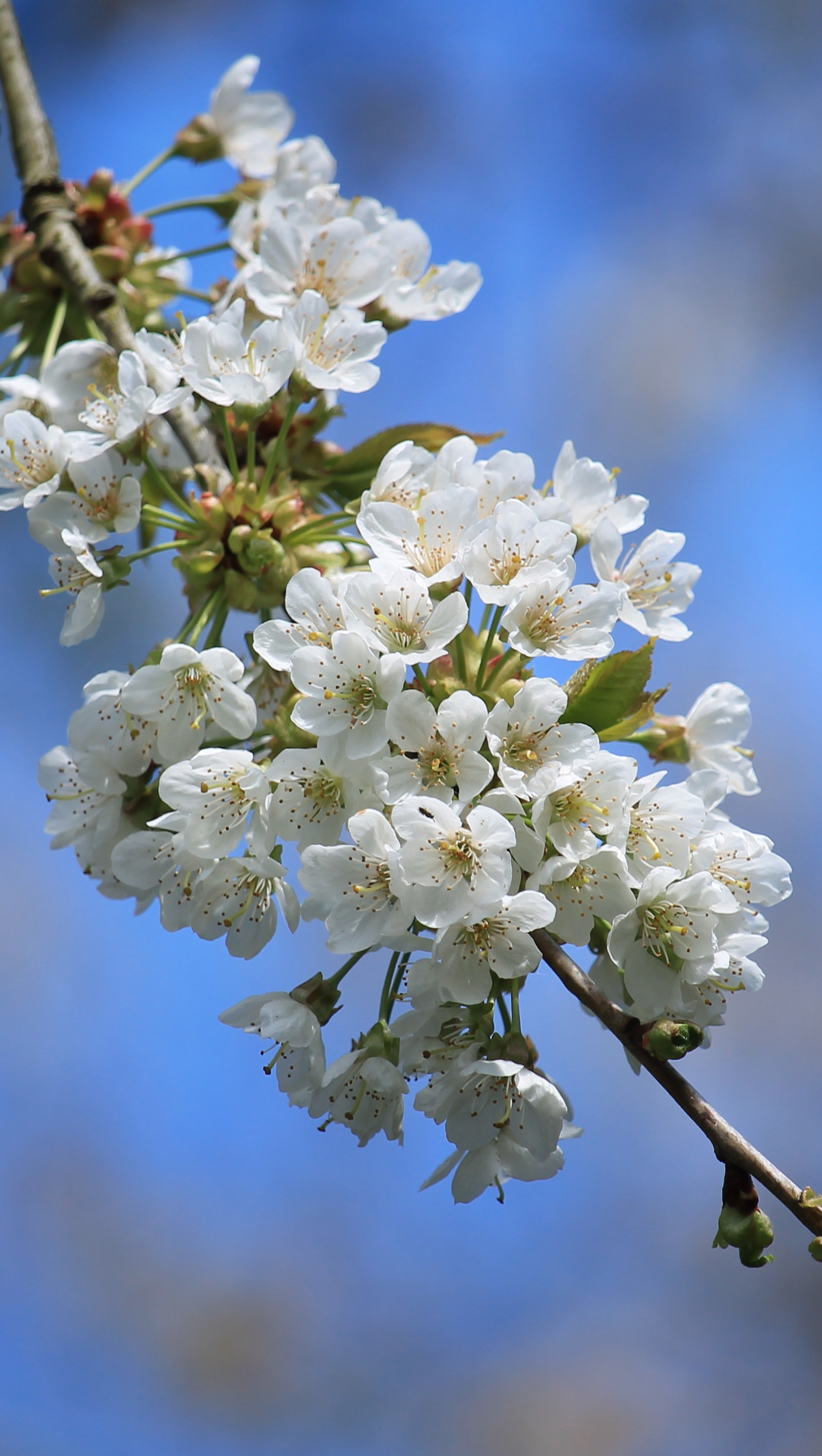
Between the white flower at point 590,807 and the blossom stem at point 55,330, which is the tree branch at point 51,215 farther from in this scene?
the white flower at point 590,807

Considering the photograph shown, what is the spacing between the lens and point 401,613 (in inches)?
54.3

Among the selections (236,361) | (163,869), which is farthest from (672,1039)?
(236,361)

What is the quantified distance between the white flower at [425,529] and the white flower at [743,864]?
1.57 ft

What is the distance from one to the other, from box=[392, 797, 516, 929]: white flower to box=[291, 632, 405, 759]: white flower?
0.14 meters

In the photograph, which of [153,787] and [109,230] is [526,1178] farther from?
[109,230]

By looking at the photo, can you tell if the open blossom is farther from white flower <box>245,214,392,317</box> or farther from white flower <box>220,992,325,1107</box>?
white flower <box>245,214,392,317</box>

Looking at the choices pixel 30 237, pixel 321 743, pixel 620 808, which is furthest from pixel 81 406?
pixel 620 808

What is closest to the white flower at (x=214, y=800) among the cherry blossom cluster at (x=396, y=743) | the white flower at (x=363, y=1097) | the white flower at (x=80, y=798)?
the cherry blossom cluster at (x=396, y=743)

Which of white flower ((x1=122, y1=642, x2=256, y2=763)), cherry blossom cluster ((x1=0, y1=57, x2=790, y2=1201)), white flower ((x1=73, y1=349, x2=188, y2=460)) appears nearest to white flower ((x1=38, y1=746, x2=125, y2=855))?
cherry blossom cluster ((x1=0, y1=57, x2=790, y2=1201))

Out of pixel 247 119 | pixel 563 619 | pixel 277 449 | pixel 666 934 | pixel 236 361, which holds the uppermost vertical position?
pixel 247 119

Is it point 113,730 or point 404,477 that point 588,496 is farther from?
point 113,730

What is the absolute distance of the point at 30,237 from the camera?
2.20m

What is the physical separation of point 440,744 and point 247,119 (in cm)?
196

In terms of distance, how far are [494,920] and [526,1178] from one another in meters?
0.41
